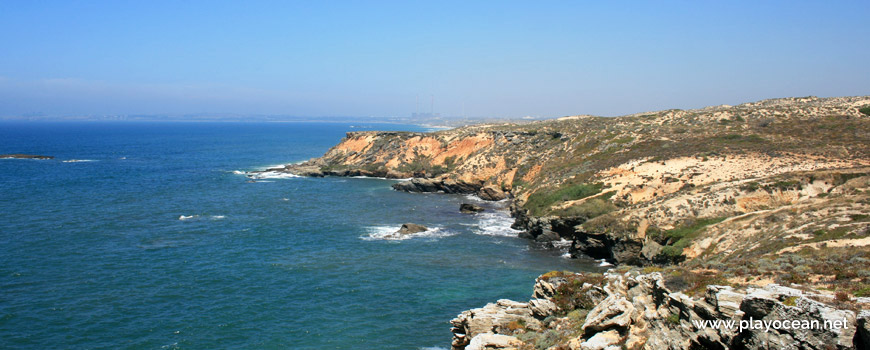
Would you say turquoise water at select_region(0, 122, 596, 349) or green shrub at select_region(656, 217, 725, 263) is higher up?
green shrub at select_region(656, 217, 725, 263)

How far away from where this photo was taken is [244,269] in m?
39.8

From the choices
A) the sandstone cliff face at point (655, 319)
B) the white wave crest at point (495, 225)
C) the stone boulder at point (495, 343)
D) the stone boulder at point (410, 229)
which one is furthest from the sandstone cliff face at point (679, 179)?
the stone boulder at point (495, 343)

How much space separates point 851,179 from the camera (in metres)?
38.6

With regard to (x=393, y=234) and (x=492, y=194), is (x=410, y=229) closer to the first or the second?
(x=393, y=234)

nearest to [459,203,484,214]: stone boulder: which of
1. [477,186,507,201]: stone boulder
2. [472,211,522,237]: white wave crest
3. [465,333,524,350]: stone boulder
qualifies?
[472,211,522,237]: white wave crest

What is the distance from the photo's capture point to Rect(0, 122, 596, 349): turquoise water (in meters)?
29.1

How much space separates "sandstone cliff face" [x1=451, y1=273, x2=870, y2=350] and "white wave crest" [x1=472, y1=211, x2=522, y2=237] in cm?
2668

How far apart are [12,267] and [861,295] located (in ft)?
161

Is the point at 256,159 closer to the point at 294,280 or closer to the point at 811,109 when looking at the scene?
the point at 294,280

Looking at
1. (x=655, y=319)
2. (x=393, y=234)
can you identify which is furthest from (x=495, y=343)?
(x=393, y=234)

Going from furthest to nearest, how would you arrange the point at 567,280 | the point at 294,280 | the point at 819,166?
the point at 819,166 < the point at 294,280 < the point at 567,280

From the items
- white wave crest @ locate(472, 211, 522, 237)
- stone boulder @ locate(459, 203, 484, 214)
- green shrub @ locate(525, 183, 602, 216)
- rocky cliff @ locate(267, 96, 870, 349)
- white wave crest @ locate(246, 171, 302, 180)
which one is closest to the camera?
rocky cliff @ locate(267, 96, 870, 349)

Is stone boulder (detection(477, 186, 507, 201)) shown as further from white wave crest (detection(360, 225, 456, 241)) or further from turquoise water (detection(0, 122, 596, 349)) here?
white wave crest (detection(360, 225, 456, 241))

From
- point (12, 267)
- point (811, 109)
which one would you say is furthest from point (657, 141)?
point (12, 267)
